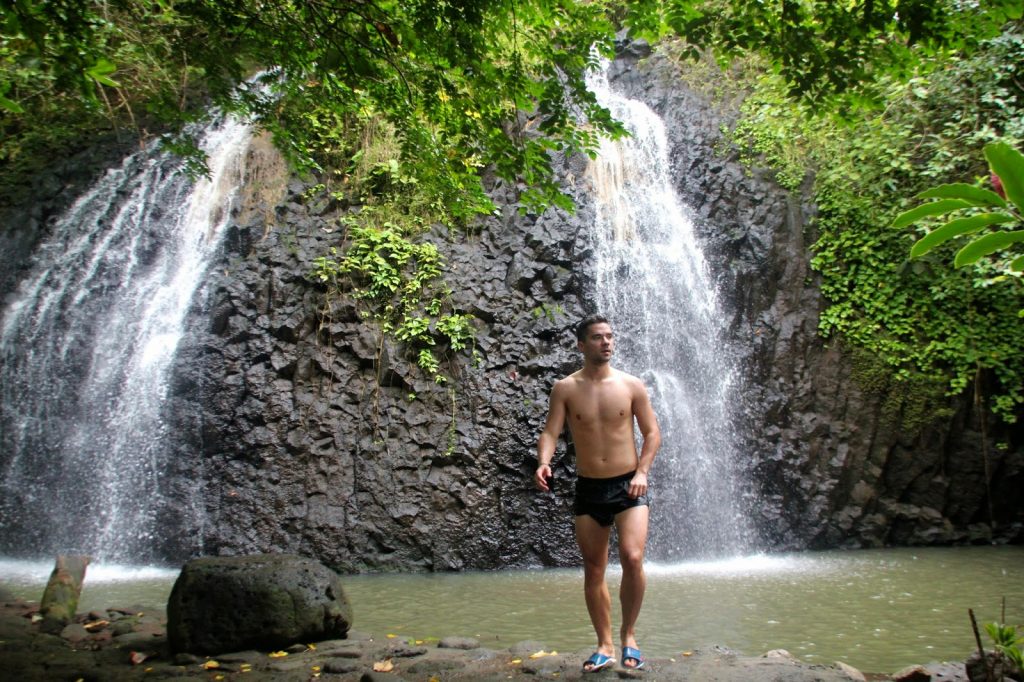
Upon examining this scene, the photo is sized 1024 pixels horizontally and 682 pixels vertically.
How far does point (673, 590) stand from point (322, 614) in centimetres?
343

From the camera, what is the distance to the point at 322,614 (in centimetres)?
422

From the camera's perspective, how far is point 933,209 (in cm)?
168

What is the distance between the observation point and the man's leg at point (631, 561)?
3465 millimetres

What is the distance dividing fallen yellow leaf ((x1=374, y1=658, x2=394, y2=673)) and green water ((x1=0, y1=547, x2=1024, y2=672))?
1048mm

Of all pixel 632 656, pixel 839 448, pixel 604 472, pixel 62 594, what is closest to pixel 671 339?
pixel 839 448

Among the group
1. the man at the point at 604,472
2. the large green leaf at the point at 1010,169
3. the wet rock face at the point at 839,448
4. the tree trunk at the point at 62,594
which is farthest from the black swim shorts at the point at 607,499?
the wet rock face at the point at 839,448

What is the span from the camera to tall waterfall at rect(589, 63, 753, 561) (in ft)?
28.2

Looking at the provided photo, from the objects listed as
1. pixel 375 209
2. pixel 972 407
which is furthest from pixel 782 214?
pixel 375 209

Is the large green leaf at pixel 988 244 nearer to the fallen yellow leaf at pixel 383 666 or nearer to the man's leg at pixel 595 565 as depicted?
the man's leg at pixel 595 565

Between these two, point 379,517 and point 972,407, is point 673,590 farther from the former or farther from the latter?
point 972,407

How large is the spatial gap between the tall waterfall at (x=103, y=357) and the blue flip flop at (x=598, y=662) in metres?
6.08

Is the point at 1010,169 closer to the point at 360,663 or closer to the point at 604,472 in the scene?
the point at 604,472

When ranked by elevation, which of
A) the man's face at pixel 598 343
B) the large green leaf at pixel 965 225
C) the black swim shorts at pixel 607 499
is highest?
the man's face at pixel 598 343

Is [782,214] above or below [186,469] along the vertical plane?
above
